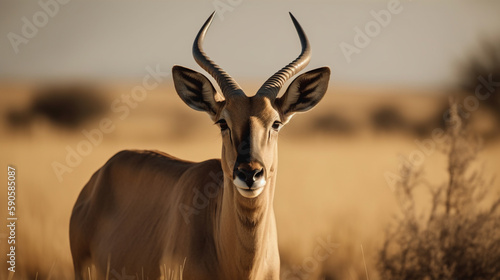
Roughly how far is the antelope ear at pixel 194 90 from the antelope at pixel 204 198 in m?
0.01

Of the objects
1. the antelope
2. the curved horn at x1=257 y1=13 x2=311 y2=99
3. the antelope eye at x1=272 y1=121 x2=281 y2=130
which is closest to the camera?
the antelope

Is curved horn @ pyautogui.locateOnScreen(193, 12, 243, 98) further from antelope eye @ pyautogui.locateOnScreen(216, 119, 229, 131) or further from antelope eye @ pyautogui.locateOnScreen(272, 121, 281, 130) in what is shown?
antelope eye @ pyautogui.locateOnScreen(272, 121, 281, 130)

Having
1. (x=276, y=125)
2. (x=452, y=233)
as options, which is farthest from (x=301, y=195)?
(x=276, y=125)

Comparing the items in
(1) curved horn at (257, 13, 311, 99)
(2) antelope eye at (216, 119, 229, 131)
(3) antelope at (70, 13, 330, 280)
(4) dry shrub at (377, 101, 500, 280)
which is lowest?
(4) dry shrub at (377, 101, 500, 280)

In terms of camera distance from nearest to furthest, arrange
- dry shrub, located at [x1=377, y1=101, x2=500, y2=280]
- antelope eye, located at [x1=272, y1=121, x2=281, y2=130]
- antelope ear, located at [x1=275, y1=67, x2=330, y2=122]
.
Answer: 1. antelope eye, located at [x1=272, y1=121, x2=281, y2=130]
2. antelope ear, located at [x1=275, y1=67, x2=330, y2=122]
3. dry shrub, located at [x1=377, y1=101, x2=500, y2=280]

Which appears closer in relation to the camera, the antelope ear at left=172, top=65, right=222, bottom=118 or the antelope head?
the antelope head

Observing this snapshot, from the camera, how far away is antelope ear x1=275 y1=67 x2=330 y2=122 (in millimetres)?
7387

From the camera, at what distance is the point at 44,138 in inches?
741

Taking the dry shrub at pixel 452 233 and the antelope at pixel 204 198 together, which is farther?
the dry shrub at pixel 452 233

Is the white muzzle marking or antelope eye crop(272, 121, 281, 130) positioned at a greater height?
antelope eye crop(272, 121, 281, 130)

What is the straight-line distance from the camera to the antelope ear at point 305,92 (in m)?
7.39

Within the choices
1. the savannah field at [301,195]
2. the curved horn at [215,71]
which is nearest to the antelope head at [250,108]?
the curved horn at [215,71]

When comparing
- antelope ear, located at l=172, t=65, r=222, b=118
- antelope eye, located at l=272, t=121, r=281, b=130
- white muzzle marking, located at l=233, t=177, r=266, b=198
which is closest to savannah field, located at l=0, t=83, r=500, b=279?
antelope ear, located at l=172, t=65, r=222, b=118

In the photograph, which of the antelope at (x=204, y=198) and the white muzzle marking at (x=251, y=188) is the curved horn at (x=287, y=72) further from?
the white muzzle marking at (x=251, y=188)
